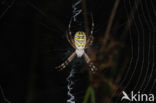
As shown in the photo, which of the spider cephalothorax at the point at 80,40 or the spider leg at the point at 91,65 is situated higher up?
the spider cephalothorax at the point at 80,40

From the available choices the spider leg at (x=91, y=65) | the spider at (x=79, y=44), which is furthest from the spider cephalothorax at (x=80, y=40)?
the spider leg at (x=91, y=65)

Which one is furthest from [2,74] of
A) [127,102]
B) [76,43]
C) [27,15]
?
[127,102]

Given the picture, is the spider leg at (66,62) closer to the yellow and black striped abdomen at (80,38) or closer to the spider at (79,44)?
the spider at (79,44)

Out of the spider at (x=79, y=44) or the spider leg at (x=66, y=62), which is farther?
the spider leg at (x=66, y=62)

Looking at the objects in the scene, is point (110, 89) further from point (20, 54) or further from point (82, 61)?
point (20, 54)

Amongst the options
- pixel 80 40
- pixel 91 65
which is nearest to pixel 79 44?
pixel 80 40
